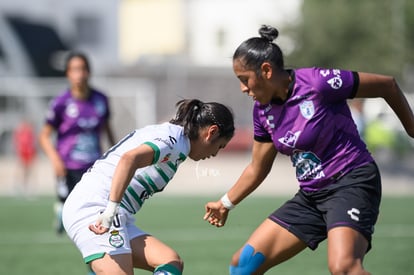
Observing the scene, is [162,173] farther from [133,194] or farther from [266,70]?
[266,70]

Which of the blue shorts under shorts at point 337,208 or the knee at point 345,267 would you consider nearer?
the knee at point 345,267

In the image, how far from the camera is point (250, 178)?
655cm

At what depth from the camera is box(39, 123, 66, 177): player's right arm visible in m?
9.70

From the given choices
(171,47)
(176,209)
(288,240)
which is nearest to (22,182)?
(176,209)

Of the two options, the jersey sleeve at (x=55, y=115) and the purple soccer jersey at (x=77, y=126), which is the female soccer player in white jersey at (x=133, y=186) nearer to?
the purple soccer jersey at (x=77, y=126)

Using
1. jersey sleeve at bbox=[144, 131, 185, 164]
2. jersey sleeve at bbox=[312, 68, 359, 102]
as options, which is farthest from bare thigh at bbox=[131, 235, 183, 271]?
jersey sleeve at bbox=[312, 68, 359, 102]

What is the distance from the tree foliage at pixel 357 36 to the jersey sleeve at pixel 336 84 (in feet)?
79.8

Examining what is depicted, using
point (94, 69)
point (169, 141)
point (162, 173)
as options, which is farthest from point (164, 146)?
point (94, 69)

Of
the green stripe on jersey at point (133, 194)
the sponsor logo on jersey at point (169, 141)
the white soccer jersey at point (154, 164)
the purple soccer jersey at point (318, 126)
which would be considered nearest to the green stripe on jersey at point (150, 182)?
the white soccer jersey at point (154, 164)

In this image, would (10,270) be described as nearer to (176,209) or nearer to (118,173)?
(118,173)

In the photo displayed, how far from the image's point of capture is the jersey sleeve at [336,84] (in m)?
5.97

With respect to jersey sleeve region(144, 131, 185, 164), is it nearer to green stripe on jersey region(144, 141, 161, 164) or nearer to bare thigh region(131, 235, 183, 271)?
green stripe on jersey region(144, 141, 161, 164)

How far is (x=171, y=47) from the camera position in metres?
67.4

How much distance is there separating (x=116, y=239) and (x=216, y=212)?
1111mm
